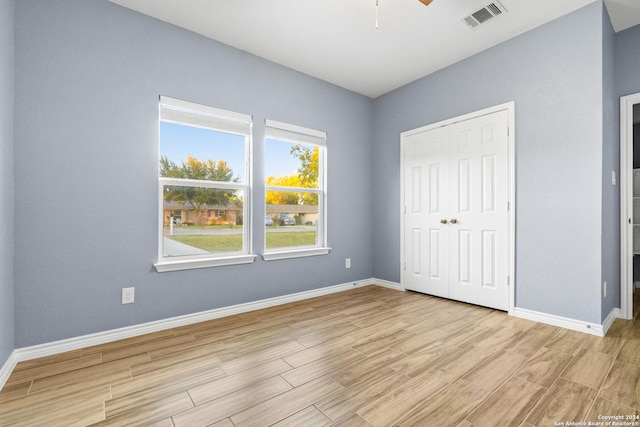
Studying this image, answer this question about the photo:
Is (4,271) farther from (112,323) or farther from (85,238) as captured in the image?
(112,323)

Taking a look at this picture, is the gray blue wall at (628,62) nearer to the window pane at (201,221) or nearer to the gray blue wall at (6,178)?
the window pane at (201,221)

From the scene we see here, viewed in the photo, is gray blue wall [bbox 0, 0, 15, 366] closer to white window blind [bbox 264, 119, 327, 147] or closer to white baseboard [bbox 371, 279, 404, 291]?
white window blind [bbox 264, 119, 327, 147]

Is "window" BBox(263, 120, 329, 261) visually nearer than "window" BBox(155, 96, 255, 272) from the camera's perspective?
No

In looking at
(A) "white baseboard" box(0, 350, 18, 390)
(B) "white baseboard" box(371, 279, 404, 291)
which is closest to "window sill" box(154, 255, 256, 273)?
(A) "white baseboard" box(0, 350, 18, 390)

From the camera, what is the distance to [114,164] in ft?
7.79

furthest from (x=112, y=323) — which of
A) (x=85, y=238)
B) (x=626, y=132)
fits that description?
(x=626, y=132)

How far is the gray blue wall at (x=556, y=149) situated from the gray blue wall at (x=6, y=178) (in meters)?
3.90

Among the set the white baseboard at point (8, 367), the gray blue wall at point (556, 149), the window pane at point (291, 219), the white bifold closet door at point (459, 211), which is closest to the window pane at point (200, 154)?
the window pane at point (291, 219)

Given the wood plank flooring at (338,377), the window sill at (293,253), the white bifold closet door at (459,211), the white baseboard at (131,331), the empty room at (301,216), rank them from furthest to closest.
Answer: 1. the window sill at (293,253)
2. the white bifold closet door at (459,211)
3. the white baseboard at (131,331)
4. the empty room at (301,216)
5. the wood plank flooring at (338,377)

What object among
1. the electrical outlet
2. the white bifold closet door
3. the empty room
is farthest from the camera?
Answer: the white bifold closet door

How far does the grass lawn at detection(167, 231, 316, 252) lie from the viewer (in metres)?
2.84

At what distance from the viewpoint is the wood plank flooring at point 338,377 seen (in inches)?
57.8

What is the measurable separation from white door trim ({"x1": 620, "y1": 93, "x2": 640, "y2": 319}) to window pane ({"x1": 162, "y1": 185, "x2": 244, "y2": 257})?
3.72 meters

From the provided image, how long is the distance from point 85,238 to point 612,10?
15.5 ft
